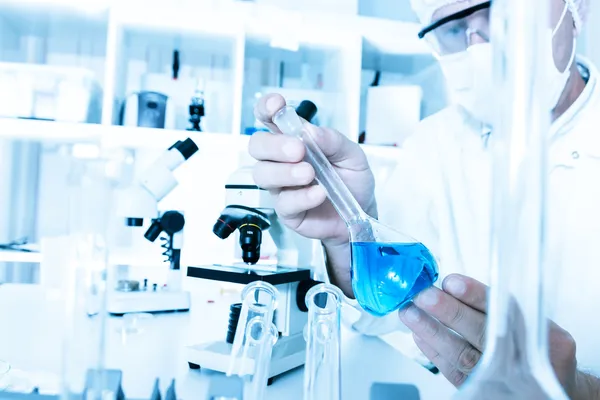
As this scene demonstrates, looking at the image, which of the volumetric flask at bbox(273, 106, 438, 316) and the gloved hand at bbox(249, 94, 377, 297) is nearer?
the volumetric flask at bbox(273, 106, 438, 316)

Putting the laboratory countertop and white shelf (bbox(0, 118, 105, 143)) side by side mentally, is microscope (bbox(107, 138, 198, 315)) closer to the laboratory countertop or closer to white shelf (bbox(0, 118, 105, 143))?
the laboratory countertop

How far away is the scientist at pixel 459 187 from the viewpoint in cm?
60

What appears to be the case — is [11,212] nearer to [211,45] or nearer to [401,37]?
[211,45]

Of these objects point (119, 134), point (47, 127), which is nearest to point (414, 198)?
point (119, 134)

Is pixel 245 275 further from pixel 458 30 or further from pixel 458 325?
pixel 458 30

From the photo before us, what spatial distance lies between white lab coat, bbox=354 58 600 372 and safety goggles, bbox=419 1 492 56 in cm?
31

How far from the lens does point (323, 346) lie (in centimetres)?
47

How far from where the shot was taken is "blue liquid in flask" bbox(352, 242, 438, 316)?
0.57 metres

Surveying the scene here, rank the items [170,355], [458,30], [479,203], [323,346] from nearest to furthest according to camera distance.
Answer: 1. [323,346]
2. [170,355]
3. [458,30]
4. [479,203]

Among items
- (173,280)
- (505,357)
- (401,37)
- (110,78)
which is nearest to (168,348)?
(173,280)

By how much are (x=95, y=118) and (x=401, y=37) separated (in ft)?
4.96

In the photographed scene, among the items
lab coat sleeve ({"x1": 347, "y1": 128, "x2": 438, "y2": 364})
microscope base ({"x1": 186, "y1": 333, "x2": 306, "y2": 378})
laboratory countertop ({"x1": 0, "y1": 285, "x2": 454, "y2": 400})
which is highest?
lab coat sleeve ({"x1": 347, "y1": 128, "x2": 438, "y2": 364})

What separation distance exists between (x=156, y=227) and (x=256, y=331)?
44.5 inches

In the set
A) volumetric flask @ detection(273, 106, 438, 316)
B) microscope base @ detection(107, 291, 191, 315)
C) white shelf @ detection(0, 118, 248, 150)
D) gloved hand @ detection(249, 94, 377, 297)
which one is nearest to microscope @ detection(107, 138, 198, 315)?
microscope base @ detection(107, 291, 191, 315)
